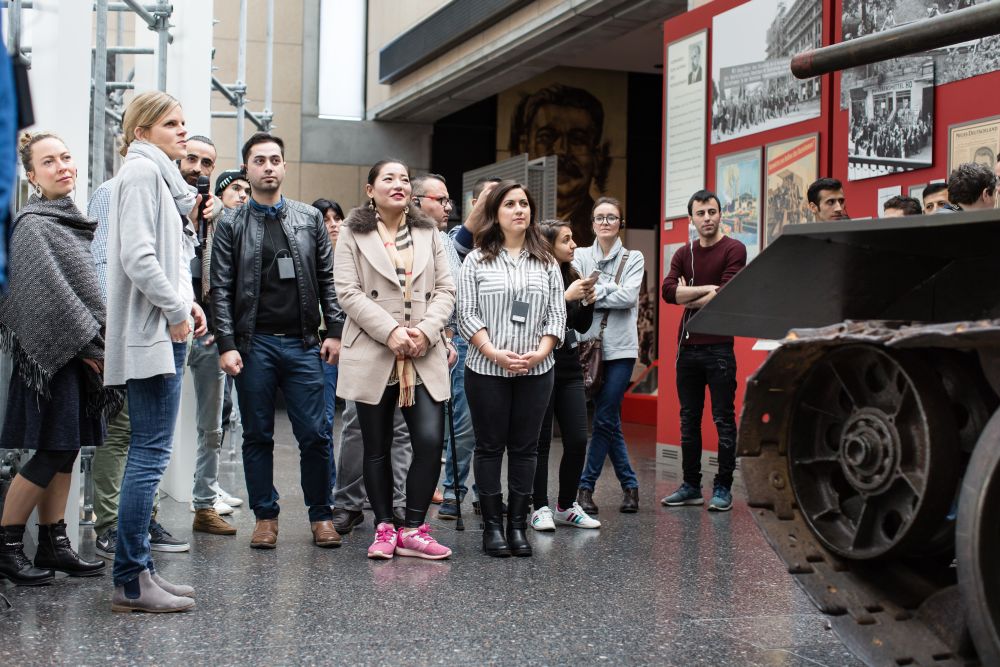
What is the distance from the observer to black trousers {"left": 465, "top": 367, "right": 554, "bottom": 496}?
543 cm

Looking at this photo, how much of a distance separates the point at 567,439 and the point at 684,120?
425 cm

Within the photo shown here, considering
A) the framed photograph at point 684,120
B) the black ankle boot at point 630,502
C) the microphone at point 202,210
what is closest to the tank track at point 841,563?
the microphone at point 202,210

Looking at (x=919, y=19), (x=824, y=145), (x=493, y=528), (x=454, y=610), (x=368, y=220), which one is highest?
(x=919, y=19)

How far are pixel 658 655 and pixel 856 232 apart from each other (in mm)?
1515

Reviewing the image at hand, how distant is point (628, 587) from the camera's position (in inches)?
183

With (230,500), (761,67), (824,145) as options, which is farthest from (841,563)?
(761,67)

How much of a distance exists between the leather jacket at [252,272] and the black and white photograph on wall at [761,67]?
3.93m

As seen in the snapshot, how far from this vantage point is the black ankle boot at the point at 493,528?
5340 mm

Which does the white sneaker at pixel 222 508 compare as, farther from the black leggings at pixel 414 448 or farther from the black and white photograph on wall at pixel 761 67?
the black and white photograph on wall at pixel 761 67

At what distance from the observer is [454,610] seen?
4223mm

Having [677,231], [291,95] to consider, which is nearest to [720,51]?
[677,231]

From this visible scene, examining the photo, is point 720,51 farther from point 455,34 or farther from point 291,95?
point 291,95

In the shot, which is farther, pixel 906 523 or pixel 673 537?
pixel 673 537

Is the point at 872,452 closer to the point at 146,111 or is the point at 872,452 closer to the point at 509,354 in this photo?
the point at 509,354
